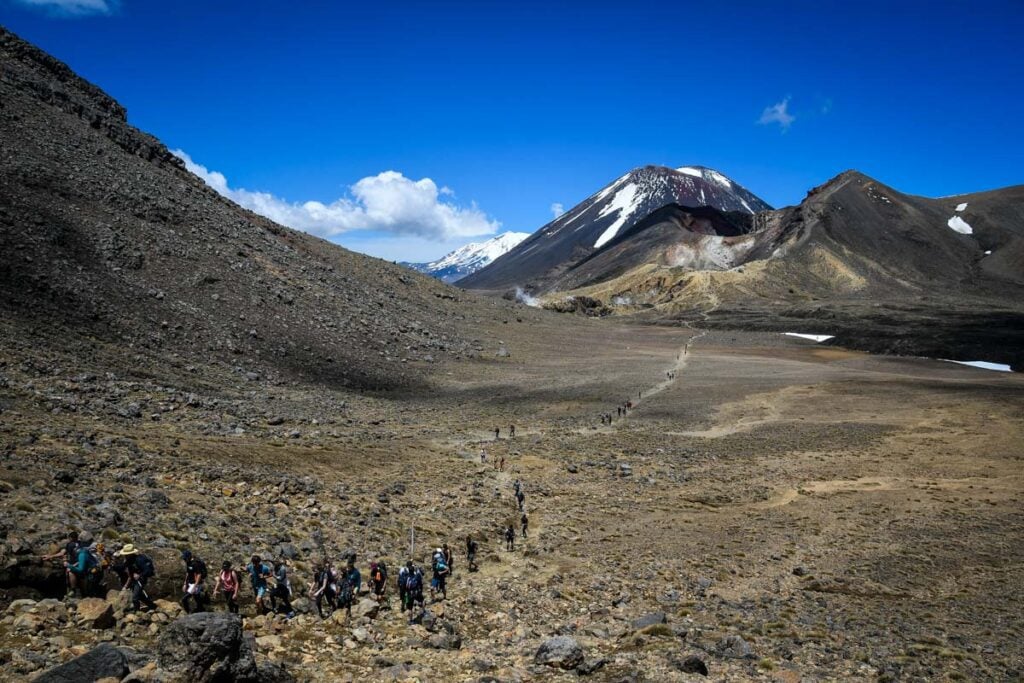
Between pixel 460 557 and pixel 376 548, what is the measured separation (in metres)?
2.66

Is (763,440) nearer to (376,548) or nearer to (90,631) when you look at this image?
(376,548)

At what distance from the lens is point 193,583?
1291cm

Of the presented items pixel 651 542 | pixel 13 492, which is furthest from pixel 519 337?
pixel 13 492

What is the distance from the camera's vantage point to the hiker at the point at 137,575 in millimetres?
12203

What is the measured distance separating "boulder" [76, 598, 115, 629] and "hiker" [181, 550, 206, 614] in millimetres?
1366

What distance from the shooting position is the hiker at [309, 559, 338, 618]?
14.2 metres

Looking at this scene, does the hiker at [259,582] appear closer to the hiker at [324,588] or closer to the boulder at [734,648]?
the hiker at [324,588]

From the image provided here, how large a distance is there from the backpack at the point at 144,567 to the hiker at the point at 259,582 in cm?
192

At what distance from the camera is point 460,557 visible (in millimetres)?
19281

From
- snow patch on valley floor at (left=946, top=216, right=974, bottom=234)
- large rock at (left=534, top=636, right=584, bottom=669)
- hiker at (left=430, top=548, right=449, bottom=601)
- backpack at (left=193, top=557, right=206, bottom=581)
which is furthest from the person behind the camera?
snow patch on valley floor at (left=946, top=216, right=974, bottom=234)

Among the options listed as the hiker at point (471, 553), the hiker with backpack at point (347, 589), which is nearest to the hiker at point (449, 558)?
the hiker at point (471, 553)

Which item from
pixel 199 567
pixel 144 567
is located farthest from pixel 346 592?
pixel 144 567

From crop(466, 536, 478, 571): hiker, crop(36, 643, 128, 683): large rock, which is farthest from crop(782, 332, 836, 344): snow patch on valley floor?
crop(36, 643, 128, 683): large rock

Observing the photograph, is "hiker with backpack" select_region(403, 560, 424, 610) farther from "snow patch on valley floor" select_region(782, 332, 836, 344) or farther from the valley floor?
"snow patch on valley floor" select_region(782, 332, 836, 344)
